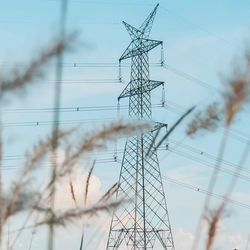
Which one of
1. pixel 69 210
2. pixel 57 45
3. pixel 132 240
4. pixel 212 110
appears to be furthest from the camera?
pixel 132 240

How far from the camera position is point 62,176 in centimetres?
213

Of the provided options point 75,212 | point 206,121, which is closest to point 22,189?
point 75,212

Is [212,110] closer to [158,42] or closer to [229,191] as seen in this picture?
[229,191]

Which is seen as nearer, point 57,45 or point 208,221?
point 57,45

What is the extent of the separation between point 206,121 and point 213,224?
21.9 inches

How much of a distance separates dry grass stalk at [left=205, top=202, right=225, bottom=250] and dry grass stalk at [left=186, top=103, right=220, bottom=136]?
0.44 metres

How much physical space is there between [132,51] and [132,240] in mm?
8118

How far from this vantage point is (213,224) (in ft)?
6.91

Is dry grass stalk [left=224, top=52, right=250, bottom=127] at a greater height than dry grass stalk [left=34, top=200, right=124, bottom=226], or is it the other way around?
dry grass stalk [left=224, top=52, right=250, bottom=127]

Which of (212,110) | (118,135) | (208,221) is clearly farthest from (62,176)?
(212,110)

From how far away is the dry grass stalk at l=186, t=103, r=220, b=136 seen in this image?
2467 millimetres

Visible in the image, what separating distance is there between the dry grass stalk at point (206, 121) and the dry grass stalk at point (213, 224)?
1.43ft

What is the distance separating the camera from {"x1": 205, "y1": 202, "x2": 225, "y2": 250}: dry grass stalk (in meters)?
2.09

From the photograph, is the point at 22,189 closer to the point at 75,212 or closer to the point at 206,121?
the point at 75,212
